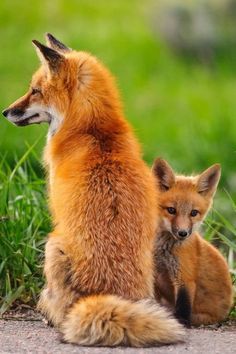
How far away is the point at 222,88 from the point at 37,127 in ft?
19.1

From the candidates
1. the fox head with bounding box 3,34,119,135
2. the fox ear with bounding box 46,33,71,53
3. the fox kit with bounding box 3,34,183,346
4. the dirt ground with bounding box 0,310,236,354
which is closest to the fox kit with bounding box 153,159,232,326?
the dirt ground with bounding box 0,310,236,354

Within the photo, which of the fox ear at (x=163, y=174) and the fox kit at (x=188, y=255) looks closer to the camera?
the fox kit at (x=188, y=255)

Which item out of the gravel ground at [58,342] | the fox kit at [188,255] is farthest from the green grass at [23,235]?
the gravel ground at [58,342]

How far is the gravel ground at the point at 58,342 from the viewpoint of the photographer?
24.3 feet

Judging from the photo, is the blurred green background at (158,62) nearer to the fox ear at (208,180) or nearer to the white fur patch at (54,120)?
the fox ear at (208,180)

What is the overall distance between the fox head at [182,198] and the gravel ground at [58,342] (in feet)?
2.53

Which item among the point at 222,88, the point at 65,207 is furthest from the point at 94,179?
the point at 222,88

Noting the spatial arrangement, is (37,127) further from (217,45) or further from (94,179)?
(94,179)

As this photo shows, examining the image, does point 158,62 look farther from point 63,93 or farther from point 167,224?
point 63,93

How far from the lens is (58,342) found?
7.66 meters

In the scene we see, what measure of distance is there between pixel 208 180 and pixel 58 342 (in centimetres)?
195

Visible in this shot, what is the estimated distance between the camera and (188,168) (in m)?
14.4

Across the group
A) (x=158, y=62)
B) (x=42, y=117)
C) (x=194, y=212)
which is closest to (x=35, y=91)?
(x=42, y=117)

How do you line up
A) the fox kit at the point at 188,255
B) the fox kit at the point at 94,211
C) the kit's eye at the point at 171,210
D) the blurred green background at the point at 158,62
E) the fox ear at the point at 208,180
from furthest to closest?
the blurred green background at the point at 158,62 → the fox ear at the point at 208,180 → the kit's eye at the point at 171,210 → the fox kit at the point at 188,255 → the fox kit at the point at 94,211
